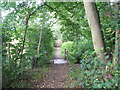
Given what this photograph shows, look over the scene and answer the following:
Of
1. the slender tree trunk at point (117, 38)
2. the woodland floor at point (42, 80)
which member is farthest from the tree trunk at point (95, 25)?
the woodland floor at point (42, 80)

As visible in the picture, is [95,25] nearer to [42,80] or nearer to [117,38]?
[117,38]

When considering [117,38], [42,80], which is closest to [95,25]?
[117,38]

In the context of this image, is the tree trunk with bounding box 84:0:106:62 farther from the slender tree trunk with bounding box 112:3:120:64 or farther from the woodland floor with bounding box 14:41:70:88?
the woodland floor with bounding box 14:41:70:88

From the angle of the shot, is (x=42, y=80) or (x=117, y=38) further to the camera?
(x=42, y=80)

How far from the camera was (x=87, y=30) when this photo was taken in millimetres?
3010

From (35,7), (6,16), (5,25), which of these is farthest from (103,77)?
(35,7)

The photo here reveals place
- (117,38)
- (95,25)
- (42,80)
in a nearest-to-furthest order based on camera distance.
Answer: (117,38) → (95,25) → (42,80)

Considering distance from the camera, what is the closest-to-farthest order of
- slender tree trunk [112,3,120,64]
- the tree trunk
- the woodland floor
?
slender tree trunk [112,3,120,64]
the tree trunk
the woodland floor

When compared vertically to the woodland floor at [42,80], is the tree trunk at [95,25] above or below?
above

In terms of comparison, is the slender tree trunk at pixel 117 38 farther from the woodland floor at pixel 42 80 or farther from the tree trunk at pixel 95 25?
the woodland floor at pixel 42 80

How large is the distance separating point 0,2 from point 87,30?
2.16 m

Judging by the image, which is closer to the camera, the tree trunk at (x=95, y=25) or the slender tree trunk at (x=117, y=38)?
the slender tree trunk at (x=117, y=38)

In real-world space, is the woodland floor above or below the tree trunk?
below

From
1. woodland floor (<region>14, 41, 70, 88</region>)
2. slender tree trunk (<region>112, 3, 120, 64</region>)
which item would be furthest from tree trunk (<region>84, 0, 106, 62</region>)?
woodland floor (<region>14, 41, 70, 88</region>)
